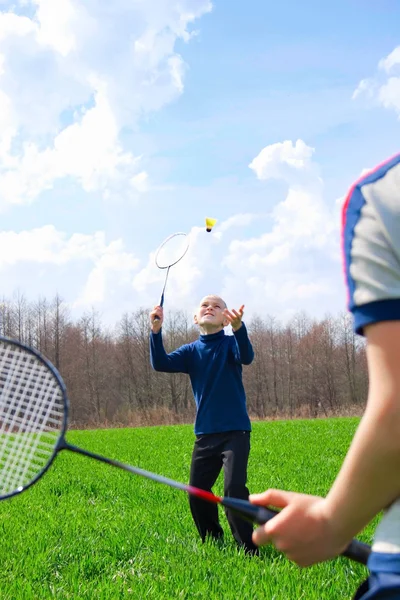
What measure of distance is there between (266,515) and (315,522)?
1.11 feet

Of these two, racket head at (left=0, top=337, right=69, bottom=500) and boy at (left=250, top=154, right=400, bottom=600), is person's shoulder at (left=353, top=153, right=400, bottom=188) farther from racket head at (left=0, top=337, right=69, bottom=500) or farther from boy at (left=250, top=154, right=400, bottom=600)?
racket head at (left=0, top=337, right=69, bottom=500)

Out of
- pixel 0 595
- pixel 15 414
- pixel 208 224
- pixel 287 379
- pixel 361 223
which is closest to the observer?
pixel 361 223

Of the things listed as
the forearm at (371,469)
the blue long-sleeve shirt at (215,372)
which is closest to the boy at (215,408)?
the blue long-sleeve shirt at (215,372)

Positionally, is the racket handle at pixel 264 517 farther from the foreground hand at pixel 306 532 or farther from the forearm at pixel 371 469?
the forearm at pixel 371 469

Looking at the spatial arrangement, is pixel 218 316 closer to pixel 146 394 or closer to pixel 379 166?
pixel 379 166

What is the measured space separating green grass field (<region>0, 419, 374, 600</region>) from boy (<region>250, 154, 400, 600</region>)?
3425 millimetres

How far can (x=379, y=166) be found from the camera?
139cm

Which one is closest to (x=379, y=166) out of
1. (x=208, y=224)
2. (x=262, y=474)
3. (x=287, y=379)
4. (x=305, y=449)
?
(x=208, y=224)

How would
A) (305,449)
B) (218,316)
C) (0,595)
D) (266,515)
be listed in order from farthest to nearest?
(305,449) < (218,316) < (0,595) < (266,515)

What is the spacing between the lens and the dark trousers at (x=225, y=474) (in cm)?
573

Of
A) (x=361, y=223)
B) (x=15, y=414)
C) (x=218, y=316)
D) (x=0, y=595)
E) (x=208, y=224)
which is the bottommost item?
(x=0, y=595)

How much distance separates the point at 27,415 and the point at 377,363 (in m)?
1.62

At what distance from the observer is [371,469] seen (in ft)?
4.26

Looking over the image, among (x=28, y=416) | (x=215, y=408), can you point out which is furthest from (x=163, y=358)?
(x=28, y=416)
